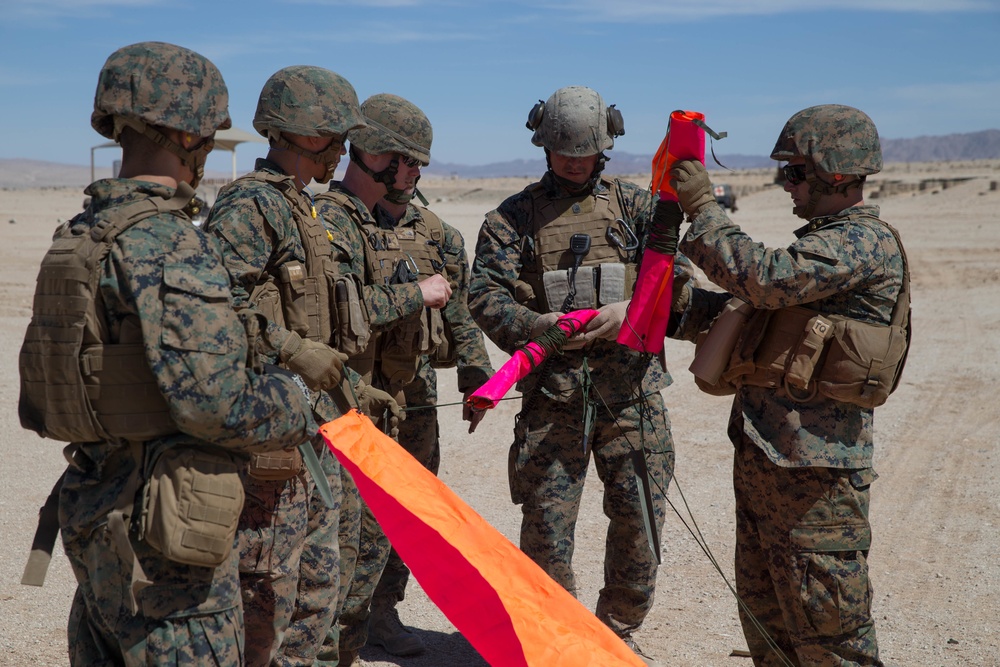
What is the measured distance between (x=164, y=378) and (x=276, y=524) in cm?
119

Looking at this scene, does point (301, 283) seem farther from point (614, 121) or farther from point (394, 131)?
point (614, 121)

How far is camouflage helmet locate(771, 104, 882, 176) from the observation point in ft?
14.1

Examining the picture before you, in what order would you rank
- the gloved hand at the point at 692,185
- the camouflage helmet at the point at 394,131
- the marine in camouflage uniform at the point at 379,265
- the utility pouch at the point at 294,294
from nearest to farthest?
the utility pouch at the point at 294,294, the gloved hand at the point at 692,185, the marine in camouflage uniform at the point at 379,265, the camouflage helmet at the point at 394,131

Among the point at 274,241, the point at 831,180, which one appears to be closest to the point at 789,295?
the point at 831,180

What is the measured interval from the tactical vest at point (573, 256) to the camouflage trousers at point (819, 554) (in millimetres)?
1203

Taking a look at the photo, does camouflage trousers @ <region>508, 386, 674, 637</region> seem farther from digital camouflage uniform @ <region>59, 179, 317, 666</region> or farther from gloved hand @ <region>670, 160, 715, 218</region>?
digital camouflage uniform @ <region>59, 179, 317, 666</region>

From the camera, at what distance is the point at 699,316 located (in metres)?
4.95

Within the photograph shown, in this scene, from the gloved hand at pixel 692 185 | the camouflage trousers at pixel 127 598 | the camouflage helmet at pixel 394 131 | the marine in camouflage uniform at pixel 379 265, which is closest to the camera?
the camouflage trousers at pixel 127 598

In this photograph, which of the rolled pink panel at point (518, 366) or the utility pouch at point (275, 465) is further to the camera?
the rolled pink panel at point (518, 366)

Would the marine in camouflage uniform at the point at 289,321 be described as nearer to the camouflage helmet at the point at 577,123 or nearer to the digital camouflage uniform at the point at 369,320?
the digital camouflage uniform at the point at 369,320

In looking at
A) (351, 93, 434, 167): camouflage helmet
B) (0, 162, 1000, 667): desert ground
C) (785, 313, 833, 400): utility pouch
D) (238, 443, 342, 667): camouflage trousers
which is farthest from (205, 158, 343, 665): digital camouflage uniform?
(785, 313, 833, 400): utility pouch

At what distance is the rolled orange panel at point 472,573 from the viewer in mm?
3658

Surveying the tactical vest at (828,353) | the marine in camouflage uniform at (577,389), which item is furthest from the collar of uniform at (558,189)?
the tactical vest at (828,353)

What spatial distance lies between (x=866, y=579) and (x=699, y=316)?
1.50m
